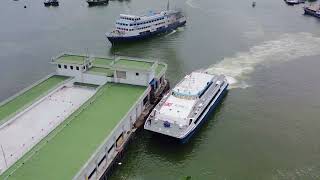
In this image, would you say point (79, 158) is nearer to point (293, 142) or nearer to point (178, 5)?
point (293, 142)

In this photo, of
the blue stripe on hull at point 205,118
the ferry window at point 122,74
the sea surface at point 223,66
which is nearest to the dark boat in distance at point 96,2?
the sea surface at point 223,66

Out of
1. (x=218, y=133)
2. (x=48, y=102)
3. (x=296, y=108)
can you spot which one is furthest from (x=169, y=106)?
(x=296, y=108)

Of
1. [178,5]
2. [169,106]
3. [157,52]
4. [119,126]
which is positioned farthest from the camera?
[178,5]

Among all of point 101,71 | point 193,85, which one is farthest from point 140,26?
point 193,85

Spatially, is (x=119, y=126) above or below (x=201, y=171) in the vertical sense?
above

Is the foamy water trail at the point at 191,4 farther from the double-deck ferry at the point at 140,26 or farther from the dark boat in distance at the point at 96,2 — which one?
the dark boat in distance at the point at 96,2

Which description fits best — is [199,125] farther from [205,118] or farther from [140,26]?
[140,26]

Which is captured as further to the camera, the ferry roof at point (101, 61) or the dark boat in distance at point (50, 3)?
the dark boat in distance at point (50, 3)
